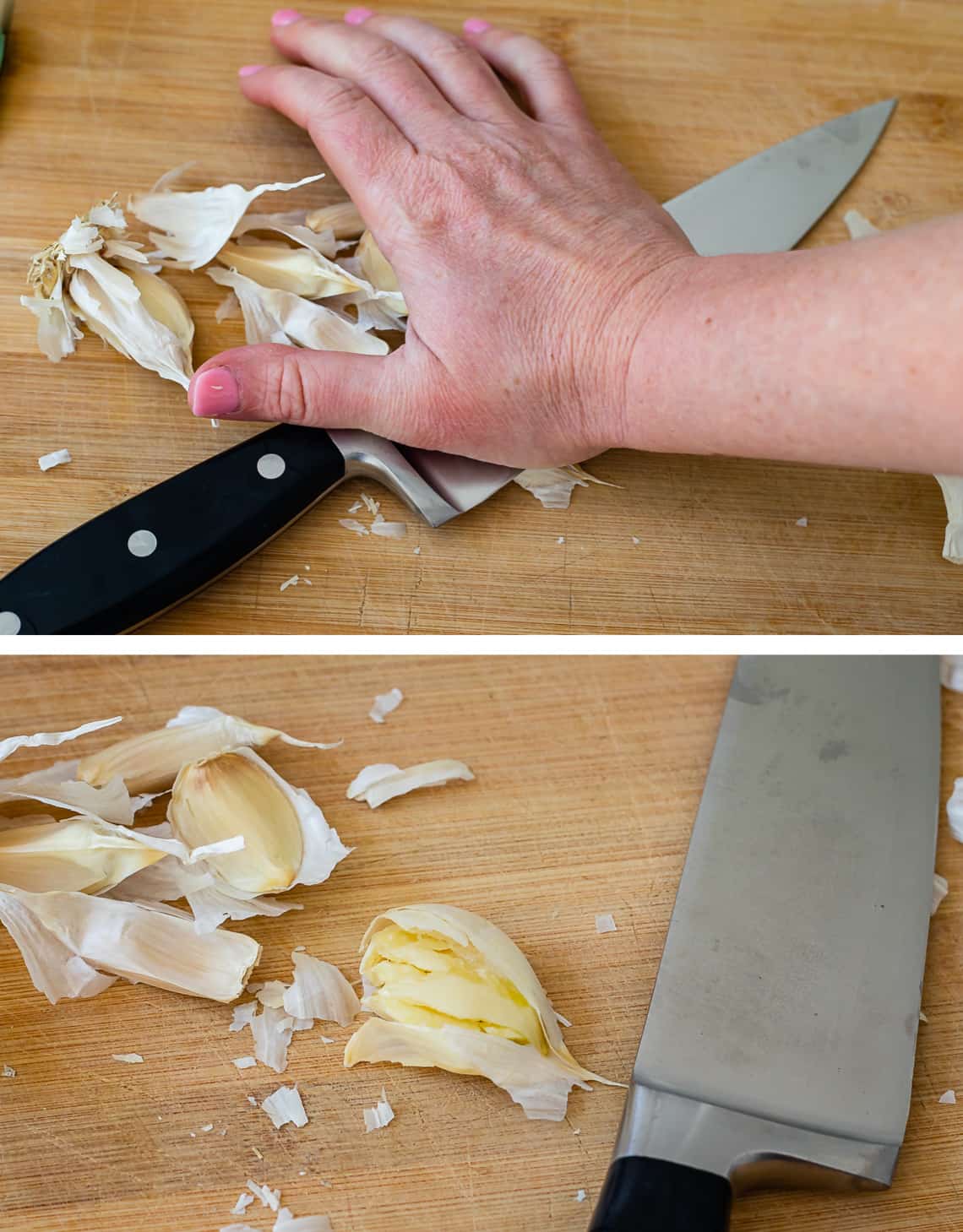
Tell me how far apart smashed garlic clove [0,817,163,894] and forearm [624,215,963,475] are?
45cm

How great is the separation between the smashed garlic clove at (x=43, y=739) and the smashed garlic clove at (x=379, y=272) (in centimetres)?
38

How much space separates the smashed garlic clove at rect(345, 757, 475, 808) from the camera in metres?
0.82

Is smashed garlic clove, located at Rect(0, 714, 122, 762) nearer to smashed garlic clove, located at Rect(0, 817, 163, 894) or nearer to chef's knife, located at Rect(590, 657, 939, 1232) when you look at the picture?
smashed garlic clove, located at Rect(0, 817, 163, 894)

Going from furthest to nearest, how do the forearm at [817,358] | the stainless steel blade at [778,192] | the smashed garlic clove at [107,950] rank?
the stainless steel blade at [778,192], the smashed garlic clove at [107,950], the forearm at [817,358]

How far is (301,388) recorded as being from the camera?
80cm

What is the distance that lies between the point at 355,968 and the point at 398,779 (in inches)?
5.4

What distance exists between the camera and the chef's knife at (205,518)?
75 cm

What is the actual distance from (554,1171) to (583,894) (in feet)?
0.59

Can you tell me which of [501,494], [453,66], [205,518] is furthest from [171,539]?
[453,66]

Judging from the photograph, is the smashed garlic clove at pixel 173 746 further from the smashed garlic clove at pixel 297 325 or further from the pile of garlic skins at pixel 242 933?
the smashed garlic clove at pixel 297 325

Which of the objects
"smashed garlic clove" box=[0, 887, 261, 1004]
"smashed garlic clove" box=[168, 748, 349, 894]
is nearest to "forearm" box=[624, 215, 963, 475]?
"smashed garlic clove" box=[168, 748, 349, 894]

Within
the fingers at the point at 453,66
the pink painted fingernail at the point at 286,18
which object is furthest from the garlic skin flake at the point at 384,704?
the pink painted fingernail at the point at 286,18

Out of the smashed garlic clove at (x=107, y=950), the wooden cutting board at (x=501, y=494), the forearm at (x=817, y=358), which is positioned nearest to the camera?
the forearm at (x=817, y=358)

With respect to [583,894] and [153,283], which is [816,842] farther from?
[153,283]
